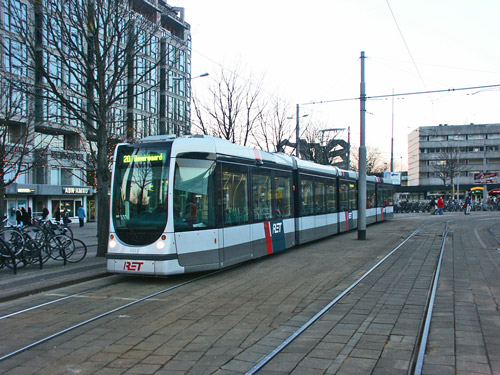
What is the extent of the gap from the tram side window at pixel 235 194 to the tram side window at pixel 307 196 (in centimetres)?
431

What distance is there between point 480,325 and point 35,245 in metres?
9.47

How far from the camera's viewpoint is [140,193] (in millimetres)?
9156

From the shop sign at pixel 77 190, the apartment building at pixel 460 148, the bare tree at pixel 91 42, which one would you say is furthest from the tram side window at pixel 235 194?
the apartment building at pixel 460 148

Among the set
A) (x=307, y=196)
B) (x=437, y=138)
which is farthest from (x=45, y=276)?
(x=437, y=138)

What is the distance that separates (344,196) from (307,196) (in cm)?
497

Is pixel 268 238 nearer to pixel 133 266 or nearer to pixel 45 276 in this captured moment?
pixel 133 266

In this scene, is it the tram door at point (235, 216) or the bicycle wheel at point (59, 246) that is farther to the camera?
the bicycle wheel at point (59, 246)

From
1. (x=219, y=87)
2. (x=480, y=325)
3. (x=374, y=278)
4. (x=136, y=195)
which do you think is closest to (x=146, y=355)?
(x=480, y=325)

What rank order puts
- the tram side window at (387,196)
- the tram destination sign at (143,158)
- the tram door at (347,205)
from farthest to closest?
1. the tram side window at (387,196)
2. the tram door at (347,205)
3. the tram destination sign at (143,158)

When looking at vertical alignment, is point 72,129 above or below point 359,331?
above

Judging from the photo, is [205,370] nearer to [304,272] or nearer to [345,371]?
[345,371]

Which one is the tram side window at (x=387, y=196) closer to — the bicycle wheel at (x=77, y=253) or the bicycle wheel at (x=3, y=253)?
the bicycle wheel at (x=77, y=253)

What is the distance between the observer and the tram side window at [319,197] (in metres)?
16.5

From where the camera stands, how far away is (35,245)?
35.6 ft
